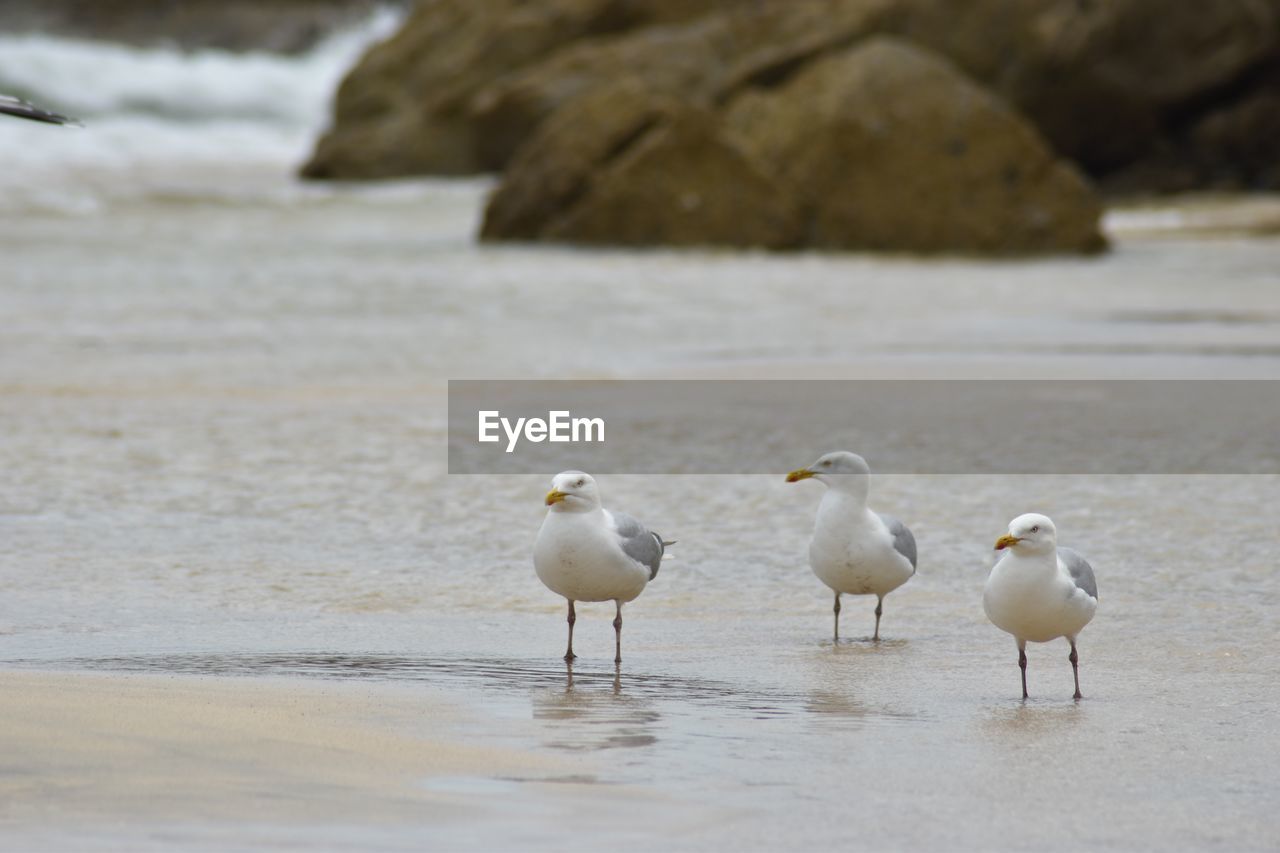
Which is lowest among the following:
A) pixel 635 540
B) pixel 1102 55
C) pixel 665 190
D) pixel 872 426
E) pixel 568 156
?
pixel 635 540

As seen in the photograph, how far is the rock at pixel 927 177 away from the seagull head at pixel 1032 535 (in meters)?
14.3

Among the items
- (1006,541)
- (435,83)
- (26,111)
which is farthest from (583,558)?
(435,83)

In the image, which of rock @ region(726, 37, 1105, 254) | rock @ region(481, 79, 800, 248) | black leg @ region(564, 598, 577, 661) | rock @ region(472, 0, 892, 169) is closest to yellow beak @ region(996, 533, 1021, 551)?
black leg @ region(564, 598, 577, 661)

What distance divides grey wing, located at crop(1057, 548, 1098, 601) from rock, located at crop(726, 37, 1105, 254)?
14.0m

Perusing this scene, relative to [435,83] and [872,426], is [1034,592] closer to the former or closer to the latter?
[872,426]

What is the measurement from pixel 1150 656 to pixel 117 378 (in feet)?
22.1

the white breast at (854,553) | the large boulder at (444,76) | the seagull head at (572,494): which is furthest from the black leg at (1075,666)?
the large boulder at (444,76)

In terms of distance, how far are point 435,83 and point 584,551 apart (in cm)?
2584

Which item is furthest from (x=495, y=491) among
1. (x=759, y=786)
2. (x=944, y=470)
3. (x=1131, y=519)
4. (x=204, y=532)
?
(x=759, y=786)

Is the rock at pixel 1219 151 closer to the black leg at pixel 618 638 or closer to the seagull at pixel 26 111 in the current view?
the seagull at pixel 26 111

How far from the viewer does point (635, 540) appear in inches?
218

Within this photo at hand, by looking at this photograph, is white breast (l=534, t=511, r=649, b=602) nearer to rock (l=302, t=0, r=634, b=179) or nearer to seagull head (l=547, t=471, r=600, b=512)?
seagull head (l=547, t=471, r=600, b=512)

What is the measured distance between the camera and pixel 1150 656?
5527 mm

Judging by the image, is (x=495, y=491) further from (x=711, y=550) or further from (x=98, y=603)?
(x=98, y=603)
